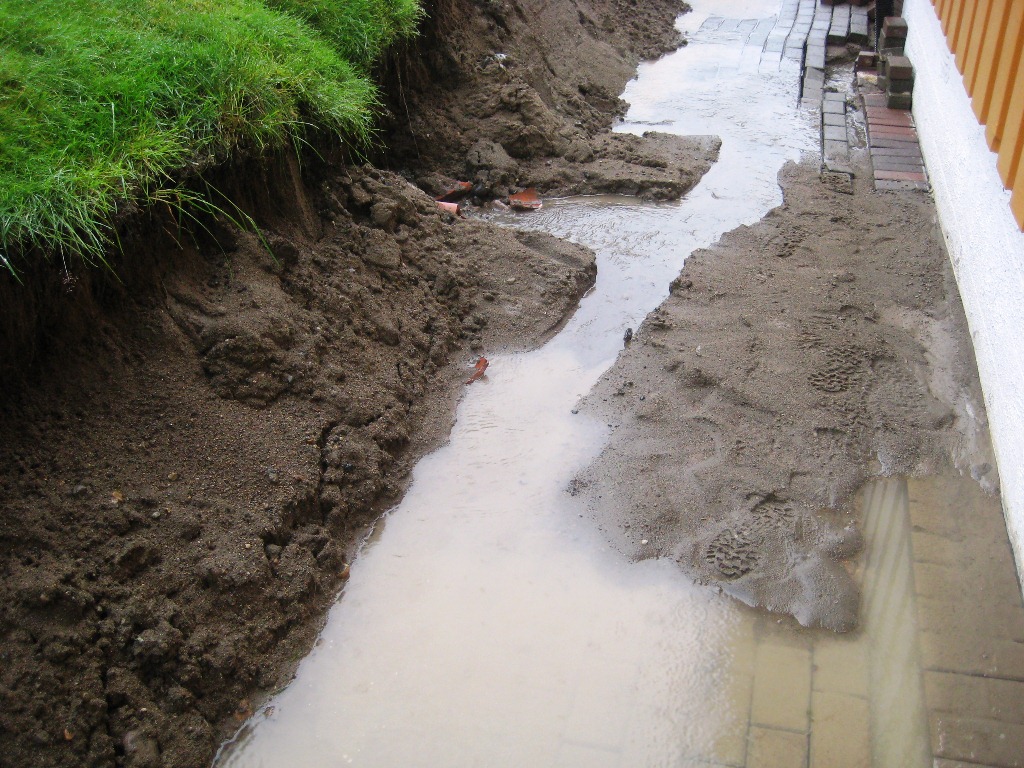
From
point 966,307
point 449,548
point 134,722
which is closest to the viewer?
point 134,722

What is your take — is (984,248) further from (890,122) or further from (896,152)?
(890,122)

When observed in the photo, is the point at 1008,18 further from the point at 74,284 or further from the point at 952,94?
Result: the point at 74,284

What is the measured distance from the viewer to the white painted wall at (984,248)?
368cm

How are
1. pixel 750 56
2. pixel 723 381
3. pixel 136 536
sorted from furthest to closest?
1. pixel 750 56
2. pixel 723 381
3. pixel 136 536

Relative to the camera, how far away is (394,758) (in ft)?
9.38

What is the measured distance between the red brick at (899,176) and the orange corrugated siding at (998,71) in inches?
33.7

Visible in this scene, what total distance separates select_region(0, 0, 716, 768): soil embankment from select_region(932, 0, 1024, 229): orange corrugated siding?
2370 millimetres

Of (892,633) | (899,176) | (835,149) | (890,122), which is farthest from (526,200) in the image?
(892,633)

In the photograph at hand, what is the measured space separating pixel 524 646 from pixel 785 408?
183cm

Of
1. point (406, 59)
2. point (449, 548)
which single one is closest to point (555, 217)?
point (406, 59)

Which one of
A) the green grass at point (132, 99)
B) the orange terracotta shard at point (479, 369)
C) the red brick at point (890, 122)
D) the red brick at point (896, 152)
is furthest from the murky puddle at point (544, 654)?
the red brick at point (890, 122)

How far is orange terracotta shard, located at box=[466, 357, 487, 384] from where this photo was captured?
15.2 feet

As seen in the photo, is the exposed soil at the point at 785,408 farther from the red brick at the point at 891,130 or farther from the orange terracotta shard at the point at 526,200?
the red brick at the point at 891,130

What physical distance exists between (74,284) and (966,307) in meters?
4.52
